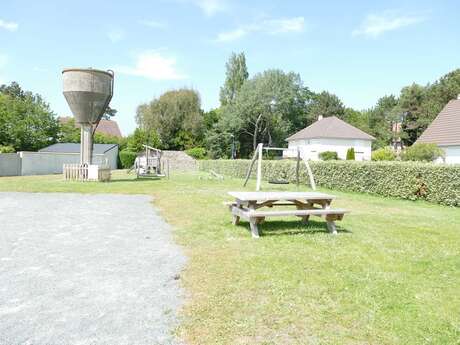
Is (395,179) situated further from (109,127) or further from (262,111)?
(109,127)

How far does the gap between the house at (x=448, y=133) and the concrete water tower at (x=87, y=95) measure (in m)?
20.6

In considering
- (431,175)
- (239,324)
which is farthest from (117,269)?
(431,175)

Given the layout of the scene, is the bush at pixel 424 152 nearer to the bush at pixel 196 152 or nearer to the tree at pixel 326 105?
the bush at pixel 196 152

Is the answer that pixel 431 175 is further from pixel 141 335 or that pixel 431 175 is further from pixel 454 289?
pixel 141 335

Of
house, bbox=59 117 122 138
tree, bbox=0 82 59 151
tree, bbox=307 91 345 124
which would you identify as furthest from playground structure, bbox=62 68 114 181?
tree, bbox=307 91 345 124

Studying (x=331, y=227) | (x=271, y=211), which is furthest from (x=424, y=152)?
(x=271, y=211)

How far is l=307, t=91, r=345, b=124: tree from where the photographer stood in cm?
6350

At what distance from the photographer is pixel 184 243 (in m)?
6.10

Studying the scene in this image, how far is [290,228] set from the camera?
7.25 meters

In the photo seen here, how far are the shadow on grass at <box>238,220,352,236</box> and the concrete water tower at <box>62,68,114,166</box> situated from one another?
14.8 meters

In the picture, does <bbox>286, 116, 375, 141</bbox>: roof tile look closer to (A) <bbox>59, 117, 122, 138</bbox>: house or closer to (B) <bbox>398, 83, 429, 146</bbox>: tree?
(B) <bbox>398, 83, 429, 146</bbox>: tree

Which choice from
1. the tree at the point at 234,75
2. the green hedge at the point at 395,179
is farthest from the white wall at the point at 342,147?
the green hedge at the point at 395,179

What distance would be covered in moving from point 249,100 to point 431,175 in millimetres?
38391

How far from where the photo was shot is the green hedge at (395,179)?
39.2ft
